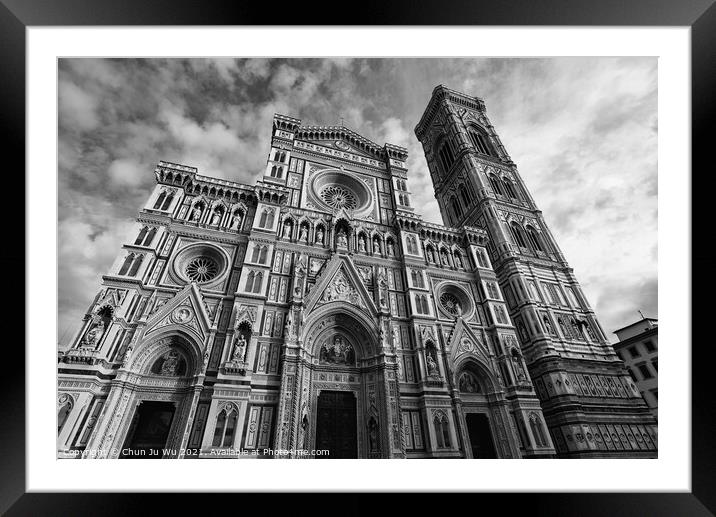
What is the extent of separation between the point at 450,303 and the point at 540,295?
5407mm

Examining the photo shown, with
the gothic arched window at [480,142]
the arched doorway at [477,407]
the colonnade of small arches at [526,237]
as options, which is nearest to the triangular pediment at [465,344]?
the arched doorway at [477,407]

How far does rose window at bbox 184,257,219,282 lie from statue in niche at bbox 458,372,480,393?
11391 mm

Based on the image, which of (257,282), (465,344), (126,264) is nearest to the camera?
(126,264)

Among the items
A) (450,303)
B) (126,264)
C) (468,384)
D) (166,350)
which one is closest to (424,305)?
(450,303)

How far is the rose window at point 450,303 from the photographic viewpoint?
1560 centimetres

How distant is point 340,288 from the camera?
13695 mm

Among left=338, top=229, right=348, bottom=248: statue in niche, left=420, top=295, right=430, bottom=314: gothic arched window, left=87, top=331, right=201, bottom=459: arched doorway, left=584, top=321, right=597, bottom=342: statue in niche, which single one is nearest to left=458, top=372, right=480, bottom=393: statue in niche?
left=420, top=295, right=430, bottom=314: gothic arched window

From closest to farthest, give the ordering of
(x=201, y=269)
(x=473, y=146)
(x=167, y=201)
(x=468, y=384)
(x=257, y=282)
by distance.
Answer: (x=257, y=282) → (x=201, y=269) → (x=468, y=384) → (x=167, y=201) → (x=473, y=146)

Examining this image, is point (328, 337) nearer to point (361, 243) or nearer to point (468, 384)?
point (361, 243)

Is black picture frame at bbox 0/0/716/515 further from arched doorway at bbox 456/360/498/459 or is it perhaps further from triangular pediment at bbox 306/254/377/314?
triangular pediment at bbox 306/254/377/314

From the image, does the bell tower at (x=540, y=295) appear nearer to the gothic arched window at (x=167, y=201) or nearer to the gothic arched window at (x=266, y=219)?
the gothic arched window at (x=266, y=219)

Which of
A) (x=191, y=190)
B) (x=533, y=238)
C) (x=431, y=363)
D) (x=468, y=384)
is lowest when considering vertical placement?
(x=468, y=384)
